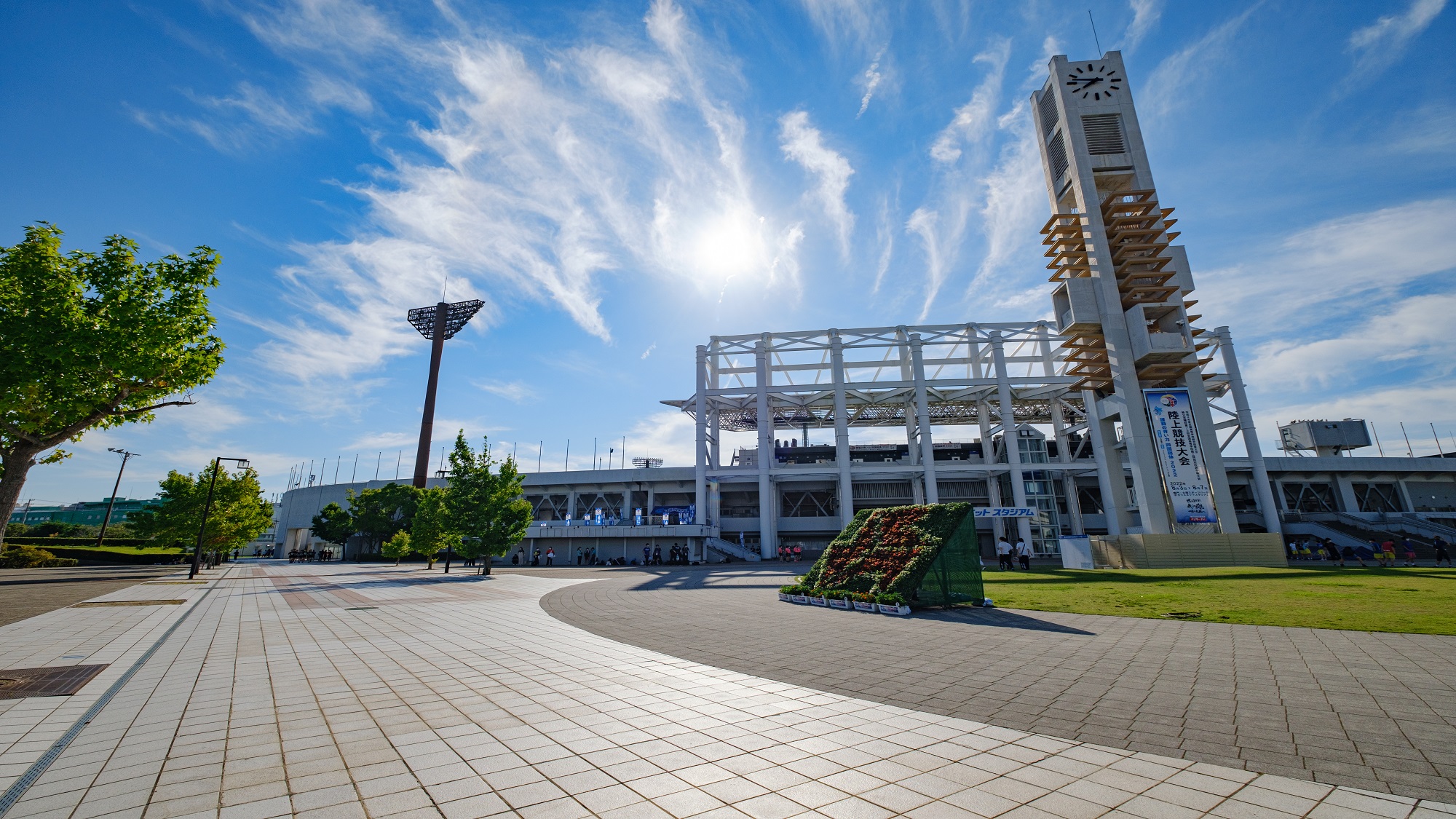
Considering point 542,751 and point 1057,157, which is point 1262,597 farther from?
point 1057,157

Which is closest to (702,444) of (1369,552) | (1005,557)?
(1005,557)

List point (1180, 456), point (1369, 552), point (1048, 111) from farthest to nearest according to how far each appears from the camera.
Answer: point (1369, 552), point (1048, 111), point (1180, 456)

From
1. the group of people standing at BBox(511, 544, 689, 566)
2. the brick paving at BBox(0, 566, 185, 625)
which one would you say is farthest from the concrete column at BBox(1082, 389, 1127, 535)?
the brick paving at BBox(0, 566, 185, 625)

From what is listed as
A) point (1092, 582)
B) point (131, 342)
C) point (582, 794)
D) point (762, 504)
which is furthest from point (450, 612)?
point (762, 504)

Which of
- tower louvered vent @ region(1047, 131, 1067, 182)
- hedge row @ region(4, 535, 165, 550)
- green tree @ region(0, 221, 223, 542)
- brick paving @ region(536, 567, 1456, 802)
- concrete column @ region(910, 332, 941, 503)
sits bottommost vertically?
brick paving @ region(536, 567, 1456, 802)

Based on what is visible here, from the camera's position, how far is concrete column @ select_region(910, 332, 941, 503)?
48000mm

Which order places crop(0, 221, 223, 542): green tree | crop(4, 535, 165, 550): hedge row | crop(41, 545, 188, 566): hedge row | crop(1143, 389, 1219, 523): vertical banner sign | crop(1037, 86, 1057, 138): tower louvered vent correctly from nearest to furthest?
crop(0, 221, 223, 542): green tree < crop(1143, 389, 1219, 523): vertical banner sign < crop(41, 545, 188, 566): hedge row < crop(1037, 86, 1057, 138): tower louvered vent < crop(4, 535, 165, 550): hedge row

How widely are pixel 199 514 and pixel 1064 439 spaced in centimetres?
6699

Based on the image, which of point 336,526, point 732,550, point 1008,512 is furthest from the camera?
point 336,526

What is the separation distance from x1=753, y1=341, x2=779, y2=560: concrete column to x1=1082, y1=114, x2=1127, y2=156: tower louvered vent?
2787 cm

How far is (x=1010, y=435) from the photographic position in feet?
157

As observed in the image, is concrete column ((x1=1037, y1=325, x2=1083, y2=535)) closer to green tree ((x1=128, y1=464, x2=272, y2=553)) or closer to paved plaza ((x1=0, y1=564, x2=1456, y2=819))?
paved plaza ((x1=0, y1=564, x2=1456, y2=819))

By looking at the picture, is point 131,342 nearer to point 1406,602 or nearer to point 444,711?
point 444,711

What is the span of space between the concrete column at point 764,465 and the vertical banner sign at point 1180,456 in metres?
27.4
